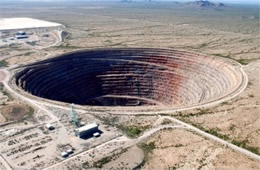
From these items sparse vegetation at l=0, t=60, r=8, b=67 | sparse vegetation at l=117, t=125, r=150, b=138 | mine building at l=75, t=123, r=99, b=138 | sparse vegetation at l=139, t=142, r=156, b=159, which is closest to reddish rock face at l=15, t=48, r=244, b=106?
sparse vegetation at l=0, t=60, r=8, b=67

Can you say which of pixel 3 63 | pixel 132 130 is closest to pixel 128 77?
pixel 3 63

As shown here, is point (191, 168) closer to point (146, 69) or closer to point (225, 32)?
point (146, 69)

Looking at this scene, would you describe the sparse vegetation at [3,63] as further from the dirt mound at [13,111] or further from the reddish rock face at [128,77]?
the dirt mound at [13,111]

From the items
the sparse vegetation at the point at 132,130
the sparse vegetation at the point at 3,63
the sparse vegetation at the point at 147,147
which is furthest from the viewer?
the sparse vegetation at the point at 3,63

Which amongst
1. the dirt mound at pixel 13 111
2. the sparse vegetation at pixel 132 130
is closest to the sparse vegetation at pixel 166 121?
the sparse vegetation at pixel 132 130

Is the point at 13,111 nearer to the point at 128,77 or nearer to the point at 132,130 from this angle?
the point at 132,130

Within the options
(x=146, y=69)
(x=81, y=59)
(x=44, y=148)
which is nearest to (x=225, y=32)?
(x=146, y=69)
